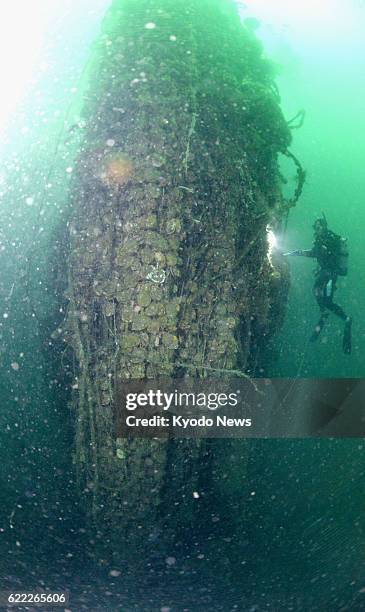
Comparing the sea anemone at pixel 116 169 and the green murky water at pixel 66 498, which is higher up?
the sea anemone at pixel 116 169

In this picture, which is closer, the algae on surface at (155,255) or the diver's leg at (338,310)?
the algae on surface at (155,255)

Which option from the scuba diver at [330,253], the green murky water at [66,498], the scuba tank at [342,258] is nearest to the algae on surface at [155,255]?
the green murky water at [66,498]

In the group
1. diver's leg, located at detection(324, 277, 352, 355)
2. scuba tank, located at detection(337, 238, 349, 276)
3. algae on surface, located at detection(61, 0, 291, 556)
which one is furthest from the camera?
diver's leg, located at detection(324, 277, 352, 355)

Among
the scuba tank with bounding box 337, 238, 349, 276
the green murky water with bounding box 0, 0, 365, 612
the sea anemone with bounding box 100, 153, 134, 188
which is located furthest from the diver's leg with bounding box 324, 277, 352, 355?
the sea anemone with bounding box 100, 153, 134, 188

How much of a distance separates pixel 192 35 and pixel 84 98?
1.76 m

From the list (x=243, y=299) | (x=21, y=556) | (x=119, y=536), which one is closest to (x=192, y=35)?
(x=243, y=299)

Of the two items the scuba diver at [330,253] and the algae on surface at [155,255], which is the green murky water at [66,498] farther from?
the scuba diver at [330,253]

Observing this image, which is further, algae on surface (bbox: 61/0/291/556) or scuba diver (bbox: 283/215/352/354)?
scuba diver (bbox: 283/215/352/354)

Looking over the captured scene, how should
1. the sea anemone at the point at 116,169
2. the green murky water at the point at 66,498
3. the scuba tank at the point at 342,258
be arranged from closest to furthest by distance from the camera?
the sea anemone at the point at 116,169, the green murky water at the point at 66,498, the scuba tank at the point at 342,258

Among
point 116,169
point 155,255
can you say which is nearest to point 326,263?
point 155,255

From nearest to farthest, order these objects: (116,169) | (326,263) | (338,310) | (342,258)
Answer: (116,169) < (342,258) < (326,263) < (338,310)

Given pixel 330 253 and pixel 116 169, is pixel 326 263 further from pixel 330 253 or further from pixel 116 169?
pixel 116 169

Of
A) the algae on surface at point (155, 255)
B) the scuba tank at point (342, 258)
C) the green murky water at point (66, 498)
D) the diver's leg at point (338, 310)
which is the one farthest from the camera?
the diver's leg at point (338, 310)

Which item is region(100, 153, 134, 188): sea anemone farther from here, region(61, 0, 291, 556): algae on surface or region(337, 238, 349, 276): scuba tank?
region(337, 238, 349, 276): scuba tank
